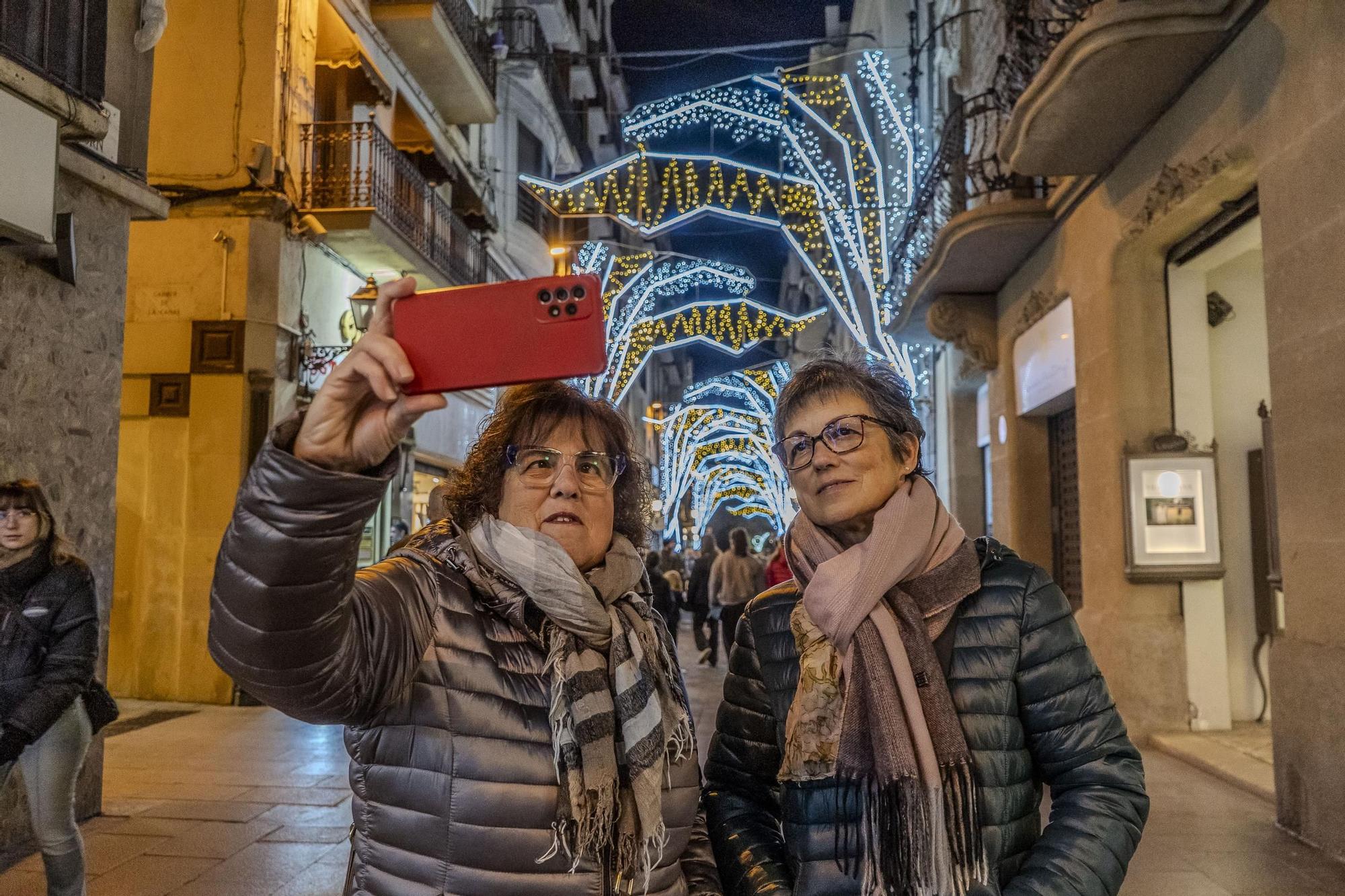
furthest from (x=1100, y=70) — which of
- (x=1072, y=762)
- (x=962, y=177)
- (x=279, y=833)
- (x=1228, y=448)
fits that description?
(x=279, y=833)

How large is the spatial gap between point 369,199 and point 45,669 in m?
9.49

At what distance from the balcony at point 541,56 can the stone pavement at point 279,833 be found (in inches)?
532

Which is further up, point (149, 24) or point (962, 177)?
point (962, 177)

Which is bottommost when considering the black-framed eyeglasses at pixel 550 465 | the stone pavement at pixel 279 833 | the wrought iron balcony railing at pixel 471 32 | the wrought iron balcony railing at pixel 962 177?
the stone pavement at pixel 279 833

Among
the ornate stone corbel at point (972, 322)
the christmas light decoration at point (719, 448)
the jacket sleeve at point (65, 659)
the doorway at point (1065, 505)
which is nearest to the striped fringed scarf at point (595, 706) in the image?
the jacket sleeve at point (65, 659)

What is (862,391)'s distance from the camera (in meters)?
2.49

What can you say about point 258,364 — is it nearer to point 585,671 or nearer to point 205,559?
point 205,559

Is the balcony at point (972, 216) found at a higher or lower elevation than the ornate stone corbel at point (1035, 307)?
higher

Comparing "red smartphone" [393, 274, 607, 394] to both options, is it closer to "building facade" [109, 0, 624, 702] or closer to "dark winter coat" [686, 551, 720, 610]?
"building facade" [109, 0, 624, 702]

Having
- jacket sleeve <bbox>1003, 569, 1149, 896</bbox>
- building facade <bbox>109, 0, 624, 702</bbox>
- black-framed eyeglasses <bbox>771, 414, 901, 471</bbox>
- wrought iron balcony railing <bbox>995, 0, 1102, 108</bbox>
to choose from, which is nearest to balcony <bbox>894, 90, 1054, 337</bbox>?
wrought iron balcony railing <bbox>995, 0, 1102, 108</bbox>

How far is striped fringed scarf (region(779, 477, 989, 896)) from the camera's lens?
2.06 metres

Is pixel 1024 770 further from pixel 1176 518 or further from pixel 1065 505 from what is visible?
pixel 1065 505

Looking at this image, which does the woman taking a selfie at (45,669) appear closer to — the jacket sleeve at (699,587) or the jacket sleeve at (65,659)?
the jacket sleeve at (65,659)

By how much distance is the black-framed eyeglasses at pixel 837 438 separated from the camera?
2.43 meters
